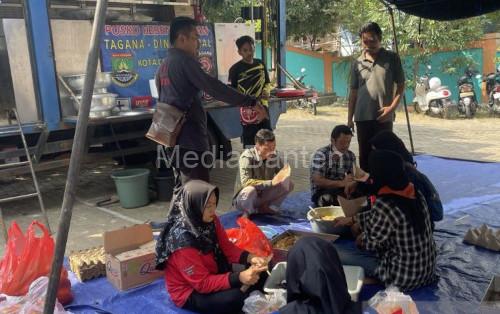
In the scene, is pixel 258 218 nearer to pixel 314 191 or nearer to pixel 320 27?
pixel 314 191

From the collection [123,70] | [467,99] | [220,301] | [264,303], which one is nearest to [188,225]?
[220,301]

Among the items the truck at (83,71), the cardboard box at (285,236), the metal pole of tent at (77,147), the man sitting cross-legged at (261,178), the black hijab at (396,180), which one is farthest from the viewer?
the truck at (83,71)

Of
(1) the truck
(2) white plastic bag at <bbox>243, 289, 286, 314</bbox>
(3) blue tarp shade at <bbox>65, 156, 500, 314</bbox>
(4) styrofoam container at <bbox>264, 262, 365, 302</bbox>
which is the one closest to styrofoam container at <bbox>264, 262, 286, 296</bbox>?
(4) styrofoam container at <bbox>264, 262, 365, 302</bbox>

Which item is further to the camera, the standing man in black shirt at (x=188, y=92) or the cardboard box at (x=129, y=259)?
the standing man in black shirt at (x=188, y=92)

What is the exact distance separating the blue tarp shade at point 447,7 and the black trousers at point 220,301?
312 centimetres

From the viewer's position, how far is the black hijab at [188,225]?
2.53 meters

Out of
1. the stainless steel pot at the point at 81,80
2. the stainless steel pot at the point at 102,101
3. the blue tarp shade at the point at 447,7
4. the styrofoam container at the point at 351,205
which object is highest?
the blue tarp shade at the point at 447,7

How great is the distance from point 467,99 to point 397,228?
9.23 m

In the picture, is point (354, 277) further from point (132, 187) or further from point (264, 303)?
point (132, 187)

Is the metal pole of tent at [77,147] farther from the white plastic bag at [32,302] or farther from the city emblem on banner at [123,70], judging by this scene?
the city emblem on banner at [123,70]

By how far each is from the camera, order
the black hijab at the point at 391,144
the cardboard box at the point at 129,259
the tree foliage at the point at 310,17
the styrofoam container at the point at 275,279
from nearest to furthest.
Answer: the styrofoam container at the point at 275,279 < the cardboard box at the point at 129,259 < the black hijab at the point at 391,144 < the tree foliage at the point at 310,17

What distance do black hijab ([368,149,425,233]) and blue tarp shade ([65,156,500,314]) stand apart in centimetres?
50

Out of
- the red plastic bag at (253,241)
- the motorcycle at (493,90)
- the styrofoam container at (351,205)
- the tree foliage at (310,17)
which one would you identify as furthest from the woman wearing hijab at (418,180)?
the tree foliage at (310,17)

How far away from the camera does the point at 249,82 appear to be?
515cm
